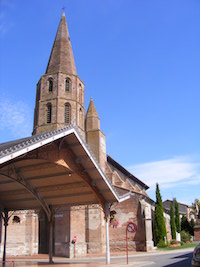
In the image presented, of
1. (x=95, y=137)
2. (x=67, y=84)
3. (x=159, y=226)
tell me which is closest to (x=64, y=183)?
(x=95, y=137)

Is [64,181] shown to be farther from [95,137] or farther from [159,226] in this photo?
[159,226]

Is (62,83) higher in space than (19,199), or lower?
higher

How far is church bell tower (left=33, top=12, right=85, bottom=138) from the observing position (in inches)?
1384

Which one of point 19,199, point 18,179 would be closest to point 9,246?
point 19,199

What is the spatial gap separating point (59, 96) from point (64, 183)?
19.9 meters

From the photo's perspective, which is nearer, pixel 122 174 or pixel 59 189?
pixel 59 189

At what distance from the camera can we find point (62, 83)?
121ft

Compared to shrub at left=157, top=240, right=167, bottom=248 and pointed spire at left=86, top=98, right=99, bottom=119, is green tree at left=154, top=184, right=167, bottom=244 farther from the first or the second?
pointed spire at left=86, top=98, right=99, bottom=119

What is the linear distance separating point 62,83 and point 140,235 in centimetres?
2003

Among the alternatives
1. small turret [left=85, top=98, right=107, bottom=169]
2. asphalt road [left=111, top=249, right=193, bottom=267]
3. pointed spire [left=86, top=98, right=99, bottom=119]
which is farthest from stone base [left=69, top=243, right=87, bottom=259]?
pointed spire [left=86, top=98, right=99, bottom=119]

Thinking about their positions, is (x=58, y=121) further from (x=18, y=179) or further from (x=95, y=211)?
(x=18, y=179)

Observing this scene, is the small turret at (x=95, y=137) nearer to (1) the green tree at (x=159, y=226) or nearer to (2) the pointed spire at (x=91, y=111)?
(2) the pointed spire at (x=91, y=111)

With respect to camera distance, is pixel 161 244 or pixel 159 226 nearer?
pixel 161 244

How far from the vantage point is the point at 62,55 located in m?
39.7
